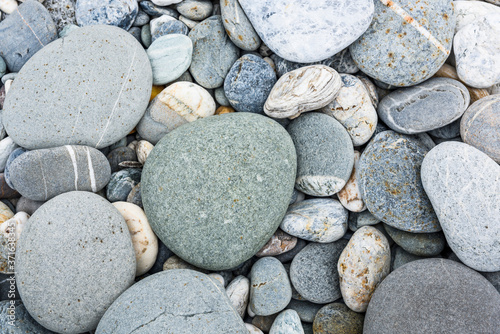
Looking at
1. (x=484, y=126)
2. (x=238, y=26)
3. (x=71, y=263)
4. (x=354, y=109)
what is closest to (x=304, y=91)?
(x=354, y=109)

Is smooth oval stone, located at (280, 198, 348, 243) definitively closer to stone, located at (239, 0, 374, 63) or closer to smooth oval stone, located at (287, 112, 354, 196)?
smooth oval stone, located at (287, 112, 354, 196)

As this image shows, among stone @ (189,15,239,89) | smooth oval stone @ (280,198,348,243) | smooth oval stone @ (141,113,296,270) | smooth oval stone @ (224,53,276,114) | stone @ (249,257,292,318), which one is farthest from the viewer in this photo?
stone @ (189,15,239,89)

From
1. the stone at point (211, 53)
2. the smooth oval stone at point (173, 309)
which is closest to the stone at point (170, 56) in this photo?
the stone at point (211, 53)

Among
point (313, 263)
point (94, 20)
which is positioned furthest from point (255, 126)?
point (94, 20)

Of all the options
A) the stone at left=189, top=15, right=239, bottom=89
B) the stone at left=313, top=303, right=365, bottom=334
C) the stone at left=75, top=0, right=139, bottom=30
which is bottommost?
the stone at left=313, top=303, right=365, bottom=334

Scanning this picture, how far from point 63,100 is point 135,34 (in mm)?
770

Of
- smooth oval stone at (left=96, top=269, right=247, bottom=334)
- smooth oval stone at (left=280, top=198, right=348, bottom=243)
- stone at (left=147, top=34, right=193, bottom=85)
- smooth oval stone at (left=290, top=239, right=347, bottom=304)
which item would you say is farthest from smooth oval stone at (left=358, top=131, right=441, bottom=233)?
stone at (left=147, top=34, right=193, bottom=85)

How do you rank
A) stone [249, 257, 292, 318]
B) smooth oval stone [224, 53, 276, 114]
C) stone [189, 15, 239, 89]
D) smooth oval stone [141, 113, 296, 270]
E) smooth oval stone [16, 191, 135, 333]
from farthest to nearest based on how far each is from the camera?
1. stone [189, 15, 239, 89]
2. smooth oval stone [224, 53, 276, 114]
3. stone [249, 257, 292, 318]
4. smooth oval stone [141, 113, 296, 270]
5. smooth oval stone [16, 191, 135, 333]

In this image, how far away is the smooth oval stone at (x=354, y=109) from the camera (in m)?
2.26

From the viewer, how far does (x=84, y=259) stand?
1890 millimetres

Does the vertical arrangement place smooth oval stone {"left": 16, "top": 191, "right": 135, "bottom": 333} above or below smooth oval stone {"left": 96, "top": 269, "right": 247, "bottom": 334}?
above

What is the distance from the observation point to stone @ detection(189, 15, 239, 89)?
245 centimetres

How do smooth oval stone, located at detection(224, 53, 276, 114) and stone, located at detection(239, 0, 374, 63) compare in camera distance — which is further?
smooth oval stone, located at detection(224, 53, 276, 114)

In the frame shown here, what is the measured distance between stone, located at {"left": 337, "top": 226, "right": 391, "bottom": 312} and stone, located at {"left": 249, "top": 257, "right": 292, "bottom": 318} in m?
0.36
